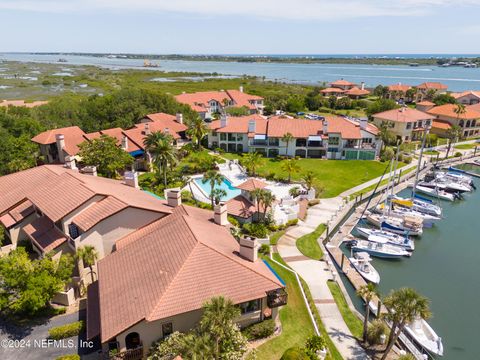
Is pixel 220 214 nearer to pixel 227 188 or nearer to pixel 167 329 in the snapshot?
pixel 167 329

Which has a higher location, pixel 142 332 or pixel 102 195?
pixel 102 195

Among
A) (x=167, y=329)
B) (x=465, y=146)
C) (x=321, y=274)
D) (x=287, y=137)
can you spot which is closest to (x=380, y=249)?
(x=321, y=274)

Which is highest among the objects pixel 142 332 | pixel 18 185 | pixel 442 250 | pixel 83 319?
pixel 18 185

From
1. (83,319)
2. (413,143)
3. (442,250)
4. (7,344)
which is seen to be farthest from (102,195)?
(413,143)

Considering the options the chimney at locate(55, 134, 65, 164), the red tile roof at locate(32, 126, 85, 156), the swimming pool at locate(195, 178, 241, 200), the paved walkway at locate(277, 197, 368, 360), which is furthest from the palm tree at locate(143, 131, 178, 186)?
the paved walkway at locate(277, 197, 368, 360)

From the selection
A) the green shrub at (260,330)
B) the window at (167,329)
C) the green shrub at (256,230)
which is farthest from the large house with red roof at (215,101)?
the window at (167,329)

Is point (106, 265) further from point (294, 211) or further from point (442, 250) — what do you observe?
point (442, 250)

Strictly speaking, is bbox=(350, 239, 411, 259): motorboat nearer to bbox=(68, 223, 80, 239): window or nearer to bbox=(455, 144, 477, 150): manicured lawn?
bbox=(68, 223, 80, 239): window
